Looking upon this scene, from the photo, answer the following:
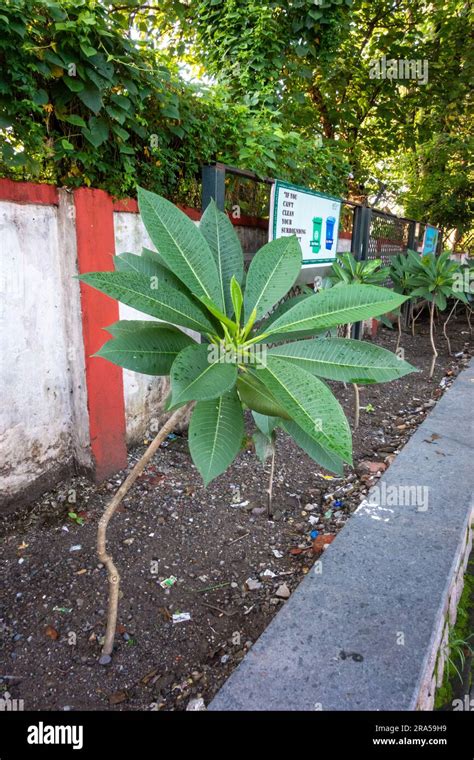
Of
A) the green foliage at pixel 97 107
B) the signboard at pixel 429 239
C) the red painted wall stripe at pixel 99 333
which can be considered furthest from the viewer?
the signboard at pixel 429 239

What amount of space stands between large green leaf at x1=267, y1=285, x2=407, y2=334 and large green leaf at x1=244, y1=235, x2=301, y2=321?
0.47ft

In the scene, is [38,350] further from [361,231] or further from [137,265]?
[361,231]

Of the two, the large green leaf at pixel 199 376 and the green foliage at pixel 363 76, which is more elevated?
the green foliage at pixel 363 76

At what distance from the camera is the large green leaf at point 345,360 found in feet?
3.85

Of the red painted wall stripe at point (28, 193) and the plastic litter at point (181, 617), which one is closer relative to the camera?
the plastic litter at point (181, 617)

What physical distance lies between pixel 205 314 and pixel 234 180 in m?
2.70

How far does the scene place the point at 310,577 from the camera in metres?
1.98

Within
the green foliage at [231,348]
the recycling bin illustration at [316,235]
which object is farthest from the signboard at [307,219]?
the green foliage at [231,348]

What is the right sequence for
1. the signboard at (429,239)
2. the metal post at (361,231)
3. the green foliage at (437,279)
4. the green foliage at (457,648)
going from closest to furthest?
the green foliage at (457,648)
the green foliage at (437,279)
the metal post at (361,231)
the signboard at (429,239)

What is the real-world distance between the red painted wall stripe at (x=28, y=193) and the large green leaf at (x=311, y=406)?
5.31 ft

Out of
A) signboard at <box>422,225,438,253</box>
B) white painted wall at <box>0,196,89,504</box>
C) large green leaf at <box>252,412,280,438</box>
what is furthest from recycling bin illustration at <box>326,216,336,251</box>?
signboard at <box>422,225,438,253</box>

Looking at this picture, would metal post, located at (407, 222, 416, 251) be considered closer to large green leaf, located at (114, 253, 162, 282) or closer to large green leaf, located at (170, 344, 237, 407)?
large green leaf, located at (114, 253, 162, 282)

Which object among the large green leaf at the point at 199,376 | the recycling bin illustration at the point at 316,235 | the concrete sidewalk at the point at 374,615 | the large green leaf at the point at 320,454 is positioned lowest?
the concrete sidewalk at the point at 374,615

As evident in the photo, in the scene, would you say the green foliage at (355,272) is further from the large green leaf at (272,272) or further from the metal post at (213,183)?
the large green leaf at (272,272)
